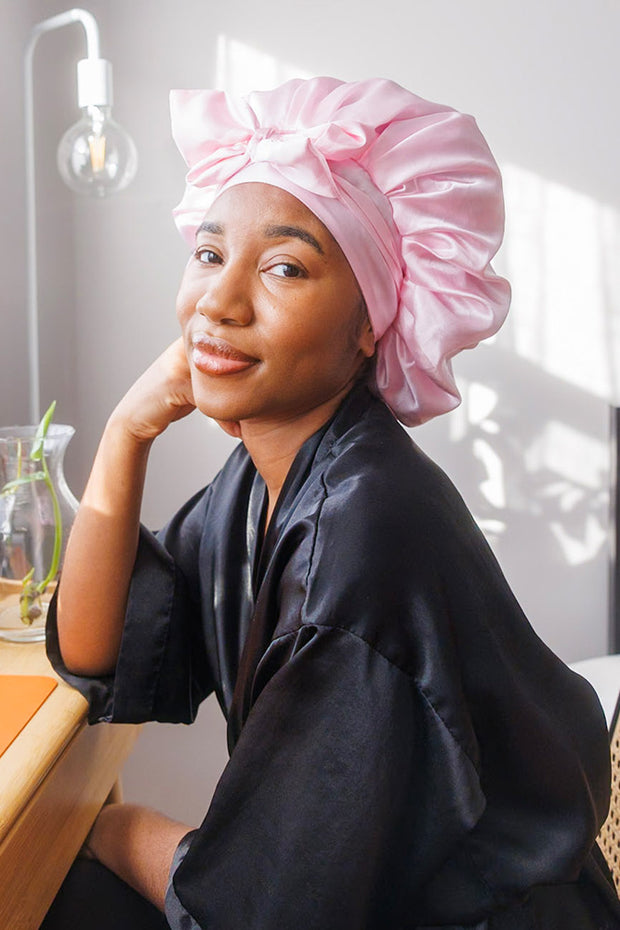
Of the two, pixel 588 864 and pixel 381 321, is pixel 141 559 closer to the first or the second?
pixel 381 321

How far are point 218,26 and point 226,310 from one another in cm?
123

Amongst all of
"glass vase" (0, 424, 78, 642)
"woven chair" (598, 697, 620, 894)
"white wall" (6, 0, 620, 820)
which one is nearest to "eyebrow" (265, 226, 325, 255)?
"glass vase" (0, 424, 78, 642)

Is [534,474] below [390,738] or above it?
below

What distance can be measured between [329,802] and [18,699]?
0.47m

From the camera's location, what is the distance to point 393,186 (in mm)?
972

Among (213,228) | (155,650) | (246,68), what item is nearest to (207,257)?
(213,228)

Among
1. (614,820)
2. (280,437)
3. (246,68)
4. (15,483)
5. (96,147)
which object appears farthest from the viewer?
(246,68)

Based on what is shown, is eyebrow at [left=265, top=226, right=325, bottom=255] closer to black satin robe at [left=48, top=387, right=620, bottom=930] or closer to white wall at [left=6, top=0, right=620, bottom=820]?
black satin robe at [left=48, top=387, right=620, bottom=930]

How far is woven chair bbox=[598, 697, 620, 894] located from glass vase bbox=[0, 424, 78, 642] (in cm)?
76

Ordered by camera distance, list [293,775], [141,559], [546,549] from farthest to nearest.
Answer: [546,549], [141,559], [293,775]

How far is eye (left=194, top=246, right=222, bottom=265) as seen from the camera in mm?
984

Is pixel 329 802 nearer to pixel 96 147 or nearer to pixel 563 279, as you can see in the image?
pixel 96 147

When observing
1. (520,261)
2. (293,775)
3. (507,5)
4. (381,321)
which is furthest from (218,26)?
(293,775)

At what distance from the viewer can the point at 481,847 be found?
34.5 inches
